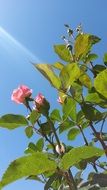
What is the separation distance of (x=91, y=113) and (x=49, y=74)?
0.28 metres

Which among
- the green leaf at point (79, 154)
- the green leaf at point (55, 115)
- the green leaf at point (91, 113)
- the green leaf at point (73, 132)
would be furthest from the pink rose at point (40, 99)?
the green leaf at point (79, 154)

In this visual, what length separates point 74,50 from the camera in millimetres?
1919

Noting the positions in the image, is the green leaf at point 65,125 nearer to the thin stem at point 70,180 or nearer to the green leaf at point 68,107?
the green leaf at point 68,107

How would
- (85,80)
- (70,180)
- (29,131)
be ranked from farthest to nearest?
(29,131) < (85,80) < (70,180)

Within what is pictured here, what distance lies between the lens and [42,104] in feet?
6.86

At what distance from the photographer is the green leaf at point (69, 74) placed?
1641 mm

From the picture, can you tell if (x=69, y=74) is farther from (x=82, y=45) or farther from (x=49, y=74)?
(x=82, y=45)

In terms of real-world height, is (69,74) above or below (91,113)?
above

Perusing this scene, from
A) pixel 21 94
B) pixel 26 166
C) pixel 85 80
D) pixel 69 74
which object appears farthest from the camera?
pixel 21 94

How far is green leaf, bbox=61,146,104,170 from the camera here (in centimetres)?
129

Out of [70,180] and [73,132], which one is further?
[73,132]

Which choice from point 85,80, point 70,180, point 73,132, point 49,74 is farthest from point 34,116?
point 70,180

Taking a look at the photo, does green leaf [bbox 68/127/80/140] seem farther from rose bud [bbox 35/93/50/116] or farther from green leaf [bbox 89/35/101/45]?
green leaf [bbox 89/35/101/45]

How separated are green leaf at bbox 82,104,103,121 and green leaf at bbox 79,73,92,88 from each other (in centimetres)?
16
